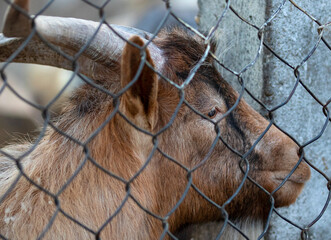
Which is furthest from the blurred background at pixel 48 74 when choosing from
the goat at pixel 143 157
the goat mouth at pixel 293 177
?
the goat mouth at pixel 293 177

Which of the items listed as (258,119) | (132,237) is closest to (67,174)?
(132,237)

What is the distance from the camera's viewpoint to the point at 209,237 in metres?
3.63

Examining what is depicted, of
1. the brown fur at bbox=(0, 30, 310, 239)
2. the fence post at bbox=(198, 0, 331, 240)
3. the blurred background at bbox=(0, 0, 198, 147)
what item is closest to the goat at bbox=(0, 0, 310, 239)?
the brown fur at bbox=(0, 30, 310, 239)

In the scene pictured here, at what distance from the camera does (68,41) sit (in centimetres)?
243

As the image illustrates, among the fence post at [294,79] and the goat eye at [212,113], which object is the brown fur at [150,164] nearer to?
the goat eye at [212,113]

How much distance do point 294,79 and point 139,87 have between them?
53.4 inches

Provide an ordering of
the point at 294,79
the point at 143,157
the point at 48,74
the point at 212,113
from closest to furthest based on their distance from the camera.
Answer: the point at 143,157, the point at 212,113, the point at 294,79, the point at 48,74

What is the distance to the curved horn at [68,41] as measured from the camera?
198 cm

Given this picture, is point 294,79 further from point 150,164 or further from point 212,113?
point 150,164

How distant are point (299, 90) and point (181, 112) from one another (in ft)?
3.19

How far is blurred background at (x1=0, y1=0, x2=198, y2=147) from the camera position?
8261mm

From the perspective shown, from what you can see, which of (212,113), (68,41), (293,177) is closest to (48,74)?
A: (212,113)

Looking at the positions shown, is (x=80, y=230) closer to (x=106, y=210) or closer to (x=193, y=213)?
(x=106, y=210)

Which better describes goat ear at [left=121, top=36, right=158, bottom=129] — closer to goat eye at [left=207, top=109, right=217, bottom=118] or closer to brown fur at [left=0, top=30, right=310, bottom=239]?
brown fur at [left=0, top=30, right=310, bottom=239]
